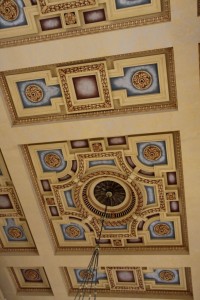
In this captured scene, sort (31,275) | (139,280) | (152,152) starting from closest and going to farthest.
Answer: (152,152) → (139,280) → (31,275)

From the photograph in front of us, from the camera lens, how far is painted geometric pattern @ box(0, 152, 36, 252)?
5105 mm

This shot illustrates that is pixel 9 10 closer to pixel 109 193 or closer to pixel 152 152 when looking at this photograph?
pixel 152 152

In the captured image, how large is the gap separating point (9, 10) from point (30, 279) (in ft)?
12.7

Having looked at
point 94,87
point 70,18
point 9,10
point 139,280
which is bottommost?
point 139,280

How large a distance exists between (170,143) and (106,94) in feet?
2.85

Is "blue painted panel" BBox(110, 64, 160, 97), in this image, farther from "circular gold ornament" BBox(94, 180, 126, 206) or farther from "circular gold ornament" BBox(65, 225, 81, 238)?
"circular gold ornament" BBox(65, 225, 81, 238)

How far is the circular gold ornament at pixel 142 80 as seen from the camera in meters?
4.08

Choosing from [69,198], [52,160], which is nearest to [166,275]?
[69,198]

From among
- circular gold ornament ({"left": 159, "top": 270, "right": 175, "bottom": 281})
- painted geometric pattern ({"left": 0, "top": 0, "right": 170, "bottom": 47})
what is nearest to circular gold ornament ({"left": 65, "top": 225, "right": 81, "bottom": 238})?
circular gold ornament ({"left": 159, "top": 270, "right": 175, "bottom": 281})

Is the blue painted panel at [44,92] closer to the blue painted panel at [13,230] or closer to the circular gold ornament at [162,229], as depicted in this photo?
the blue painted panel at [13,230]

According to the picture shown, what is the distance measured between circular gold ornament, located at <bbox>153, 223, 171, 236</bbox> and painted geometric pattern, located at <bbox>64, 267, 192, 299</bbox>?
25.4 inches

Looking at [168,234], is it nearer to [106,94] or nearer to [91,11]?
[106,94]

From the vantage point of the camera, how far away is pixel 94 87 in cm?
423

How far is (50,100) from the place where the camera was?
14.3 ft
